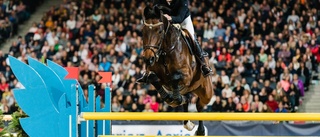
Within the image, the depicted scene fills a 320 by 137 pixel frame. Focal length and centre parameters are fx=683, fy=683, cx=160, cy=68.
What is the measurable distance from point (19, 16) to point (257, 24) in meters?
8.83

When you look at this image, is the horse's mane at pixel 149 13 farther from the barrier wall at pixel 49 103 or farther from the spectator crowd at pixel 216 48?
the spectator crowd at pixel 216 48

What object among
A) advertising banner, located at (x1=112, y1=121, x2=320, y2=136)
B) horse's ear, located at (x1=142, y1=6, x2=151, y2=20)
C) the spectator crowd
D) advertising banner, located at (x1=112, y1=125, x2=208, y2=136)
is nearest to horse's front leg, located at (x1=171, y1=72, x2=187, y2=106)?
horse's ear, located at (x1=142, y1=6, x2=151, y2=20)

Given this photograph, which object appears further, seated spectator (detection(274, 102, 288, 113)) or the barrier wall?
seated spectator (detection(274, 102, 288, 113))

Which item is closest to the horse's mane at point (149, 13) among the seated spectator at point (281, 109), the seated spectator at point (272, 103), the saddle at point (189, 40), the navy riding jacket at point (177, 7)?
the navy riding jacket at point (177, 7)

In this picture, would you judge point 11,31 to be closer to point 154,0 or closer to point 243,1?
point 243,1

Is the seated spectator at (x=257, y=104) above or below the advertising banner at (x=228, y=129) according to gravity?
above

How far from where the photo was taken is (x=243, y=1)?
2214cm

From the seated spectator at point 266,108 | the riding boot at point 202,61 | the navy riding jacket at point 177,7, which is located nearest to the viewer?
the navy riding jacket at point 177,7

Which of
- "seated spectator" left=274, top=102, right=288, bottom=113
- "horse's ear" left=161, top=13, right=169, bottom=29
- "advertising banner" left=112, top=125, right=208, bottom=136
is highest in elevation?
"horse's ear" left=161, top=13, right=169, bottom=29

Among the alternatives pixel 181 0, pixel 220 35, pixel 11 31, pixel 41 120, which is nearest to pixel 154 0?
pixel 181 0

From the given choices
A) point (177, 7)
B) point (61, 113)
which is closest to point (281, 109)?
point (177, 7)

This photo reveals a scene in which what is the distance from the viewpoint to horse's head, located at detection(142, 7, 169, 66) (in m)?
8.84

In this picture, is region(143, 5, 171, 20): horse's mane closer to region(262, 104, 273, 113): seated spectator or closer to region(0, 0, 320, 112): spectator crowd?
region(0, 0, 320, 112): spectator crowd

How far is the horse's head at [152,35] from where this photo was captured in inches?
348
